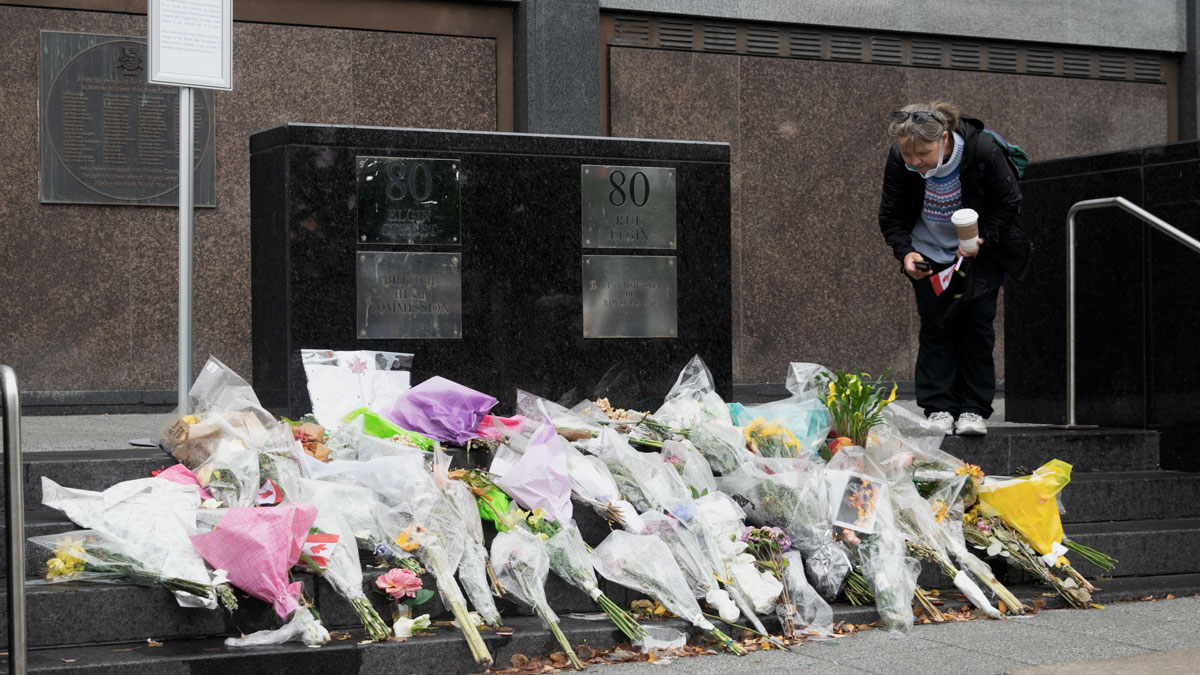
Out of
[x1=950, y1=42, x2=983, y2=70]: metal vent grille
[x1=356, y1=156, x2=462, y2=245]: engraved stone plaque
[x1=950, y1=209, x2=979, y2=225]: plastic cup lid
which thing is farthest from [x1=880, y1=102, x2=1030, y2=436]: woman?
[x1=950, y1=42, x2=983, y2=70]: metal vent grille

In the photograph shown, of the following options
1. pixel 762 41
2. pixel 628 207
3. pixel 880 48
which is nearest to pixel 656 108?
pixel 762 41

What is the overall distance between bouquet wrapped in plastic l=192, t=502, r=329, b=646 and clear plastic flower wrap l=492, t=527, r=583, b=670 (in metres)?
0.69

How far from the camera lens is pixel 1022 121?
1183 centimetres

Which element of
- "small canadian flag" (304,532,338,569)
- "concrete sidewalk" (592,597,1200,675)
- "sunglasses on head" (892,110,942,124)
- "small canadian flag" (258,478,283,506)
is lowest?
"concrete sidewalk" (592,597,1200,675)

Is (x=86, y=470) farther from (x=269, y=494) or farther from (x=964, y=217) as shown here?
(x=964, y=217)

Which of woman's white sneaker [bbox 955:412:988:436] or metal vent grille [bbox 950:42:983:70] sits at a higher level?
metal vent grille [bbox 950:42:983:70]

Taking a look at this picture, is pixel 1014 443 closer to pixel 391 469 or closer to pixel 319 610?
pixel 391 469

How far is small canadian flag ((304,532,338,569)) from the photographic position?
461 cm

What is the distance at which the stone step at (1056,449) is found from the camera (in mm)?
6598

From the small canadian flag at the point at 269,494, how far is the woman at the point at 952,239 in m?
3.14

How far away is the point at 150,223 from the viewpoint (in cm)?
941

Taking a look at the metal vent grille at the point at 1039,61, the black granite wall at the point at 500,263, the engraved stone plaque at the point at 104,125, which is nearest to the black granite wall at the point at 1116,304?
the black granite wall at the point at 500,263

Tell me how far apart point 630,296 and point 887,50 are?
208 inches

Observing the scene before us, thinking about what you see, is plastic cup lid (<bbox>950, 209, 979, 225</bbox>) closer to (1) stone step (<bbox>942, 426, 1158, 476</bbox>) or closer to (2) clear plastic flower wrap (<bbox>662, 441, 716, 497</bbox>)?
(1) stone step (<bbox>942, 426, 1158, 476</bbox>)
